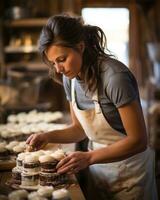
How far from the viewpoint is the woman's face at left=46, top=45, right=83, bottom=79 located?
1.76 meters

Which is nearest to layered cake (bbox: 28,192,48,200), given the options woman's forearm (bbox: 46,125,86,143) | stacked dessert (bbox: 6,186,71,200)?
stacked dessert (bbox: 6,186,71,200)

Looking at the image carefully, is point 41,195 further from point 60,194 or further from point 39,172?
point 39,172

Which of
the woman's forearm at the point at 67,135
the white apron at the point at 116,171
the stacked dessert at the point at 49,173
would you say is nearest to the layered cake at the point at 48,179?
the stacked dessert at the point at 49,173

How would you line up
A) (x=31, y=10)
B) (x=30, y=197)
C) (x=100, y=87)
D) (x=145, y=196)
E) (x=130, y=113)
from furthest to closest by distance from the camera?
(x=31, y=10) < (x=145, y=196) < (x=100, y=87) < (x=130, y=113) < (x=30, y=197)

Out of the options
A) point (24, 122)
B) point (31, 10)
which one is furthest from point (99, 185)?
point (31, 10)

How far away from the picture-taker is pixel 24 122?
299 centimetres

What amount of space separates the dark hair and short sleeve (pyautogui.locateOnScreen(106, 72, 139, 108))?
0.37 feet

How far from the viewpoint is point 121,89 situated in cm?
172

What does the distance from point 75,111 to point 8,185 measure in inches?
20.2

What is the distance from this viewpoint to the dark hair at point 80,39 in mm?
1765

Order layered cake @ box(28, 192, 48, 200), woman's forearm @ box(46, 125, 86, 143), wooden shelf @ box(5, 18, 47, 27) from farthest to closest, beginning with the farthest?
1. wooden shelf @ box(5, 18, 47, 27)
2. woman's forearm @ box(46, 125, 86, 143)
3. layered cake @ box(28, 192, 48, 200)

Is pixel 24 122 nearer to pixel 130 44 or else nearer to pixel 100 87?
pixel 100 87

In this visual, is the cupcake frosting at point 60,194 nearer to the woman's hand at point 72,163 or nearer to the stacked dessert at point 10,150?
the woman's hand at point 72,163

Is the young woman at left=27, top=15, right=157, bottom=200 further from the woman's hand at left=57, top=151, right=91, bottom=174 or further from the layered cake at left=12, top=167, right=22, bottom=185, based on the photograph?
the layered cake at left=12, top=167, right=22, bottom=185
